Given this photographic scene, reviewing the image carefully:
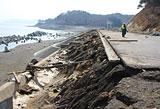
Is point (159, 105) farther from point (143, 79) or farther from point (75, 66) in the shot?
point (75, 66)

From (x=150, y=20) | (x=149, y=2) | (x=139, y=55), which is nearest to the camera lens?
(x=139, y=55)

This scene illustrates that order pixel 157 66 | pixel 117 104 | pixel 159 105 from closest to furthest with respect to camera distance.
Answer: pixel 159 105
pixel 117 104
pixel 157 66

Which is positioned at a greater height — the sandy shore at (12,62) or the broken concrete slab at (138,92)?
the broken concrete slab at (138,92)

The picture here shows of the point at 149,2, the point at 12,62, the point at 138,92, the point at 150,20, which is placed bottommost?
the point at 12,62

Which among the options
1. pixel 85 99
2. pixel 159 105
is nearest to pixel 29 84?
pixel 85 99

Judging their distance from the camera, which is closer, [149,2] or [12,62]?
[12,62]

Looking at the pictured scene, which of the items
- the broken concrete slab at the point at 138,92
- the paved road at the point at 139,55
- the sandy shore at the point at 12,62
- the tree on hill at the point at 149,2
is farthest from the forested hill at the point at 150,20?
the broken concrete slab at the point at 138,92

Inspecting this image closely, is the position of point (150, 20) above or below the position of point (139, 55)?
above

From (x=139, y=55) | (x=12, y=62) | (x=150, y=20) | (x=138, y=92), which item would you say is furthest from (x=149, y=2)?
(x=138, y=92)

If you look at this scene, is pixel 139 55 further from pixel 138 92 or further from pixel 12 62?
pixel 12 62

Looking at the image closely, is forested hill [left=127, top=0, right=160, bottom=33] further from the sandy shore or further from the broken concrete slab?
the broken concrete slab

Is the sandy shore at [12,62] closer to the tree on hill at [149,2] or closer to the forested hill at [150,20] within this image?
the forested hill at [150,20]

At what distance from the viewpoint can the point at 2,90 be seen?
20.6ft

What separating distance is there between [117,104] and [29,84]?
20.1 ft
